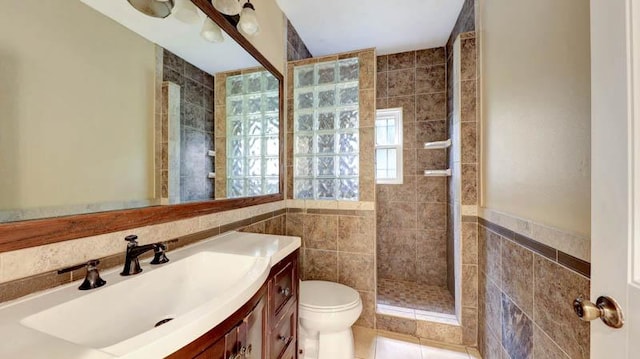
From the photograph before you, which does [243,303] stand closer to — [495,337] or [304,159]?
[304,159]

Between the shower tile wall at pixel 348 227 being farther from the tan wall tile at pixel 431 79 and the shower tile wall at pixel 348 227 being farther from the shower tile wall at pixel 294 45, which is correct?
the tan wall tile at pixel 431 79

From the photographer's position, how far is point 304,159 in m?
1.96

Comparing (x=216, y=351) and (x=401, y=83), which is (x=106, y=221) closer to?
(x=216, y=351)

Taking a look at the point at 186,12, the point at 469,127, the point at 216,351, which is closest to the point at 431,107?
the point at 469,127

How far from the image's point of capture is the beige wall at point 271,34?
158 cm

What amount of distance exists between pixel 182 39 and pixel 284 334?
4.60 ft

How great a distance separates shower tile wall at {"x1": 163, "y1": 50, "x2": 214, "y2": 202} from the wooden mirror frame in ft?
0.24

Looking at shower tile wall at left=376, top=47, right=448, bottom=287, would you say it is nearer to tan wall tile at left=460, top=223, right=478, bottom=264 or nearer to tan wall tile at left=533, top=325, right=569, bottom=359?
tan wall tile at left=460, top=223, right=478, bottom=264

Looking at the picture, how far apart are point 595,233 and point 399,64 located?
2.45m

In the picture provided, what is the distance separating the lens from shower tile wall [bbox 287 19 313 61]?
200cm

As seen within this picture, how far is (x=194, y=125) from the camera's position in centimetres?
114

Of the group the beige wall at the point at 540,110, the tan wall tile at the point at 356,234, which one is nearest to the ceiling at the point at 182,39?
the tan wall tile at the point at 356,234

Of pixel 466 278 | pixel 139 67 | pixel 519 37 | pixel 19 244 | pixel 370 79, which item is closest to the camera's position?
pixel 19 244

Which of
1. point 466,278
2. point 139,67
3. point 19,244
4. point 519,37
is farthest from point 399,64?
point 19,244
